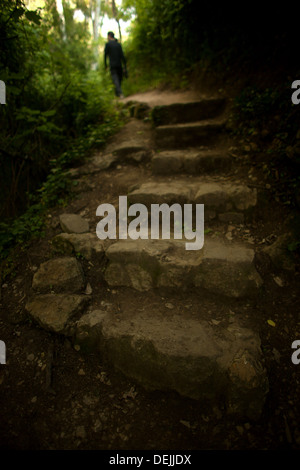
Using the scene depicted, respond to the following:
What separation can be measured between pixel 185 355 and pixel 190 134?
3435 mm

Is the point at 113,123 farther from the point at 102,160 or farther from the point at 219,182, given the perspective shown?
the point at 219,182

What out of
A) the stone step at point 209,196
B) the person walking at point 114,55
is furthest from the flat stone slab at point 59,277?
the person walking at point 114,55

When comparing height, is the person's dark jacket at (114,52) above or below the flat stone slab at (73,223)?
above

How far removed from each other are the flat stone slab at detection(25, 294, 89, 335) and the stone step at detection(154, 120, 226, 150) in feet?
10.0

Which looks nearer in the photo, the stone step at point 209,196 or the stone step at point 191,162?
the stone step at point 209,196

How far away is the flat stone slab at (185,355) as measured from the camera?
1447 millimetres

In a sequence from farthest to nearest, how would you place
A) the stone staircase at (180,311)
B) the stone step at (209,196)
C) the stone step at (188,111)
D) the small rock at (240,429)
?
the stone step at (188,111), the stone step at (209,196), the stone staircase at (180,311), the small rock at (240,429)

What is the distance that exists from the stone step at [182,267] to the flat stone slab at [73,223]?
0.56m

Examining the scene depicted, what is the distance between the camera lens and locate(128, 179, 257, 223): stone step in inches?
98.9

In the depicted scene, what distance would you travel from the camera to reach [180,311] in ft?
6.29

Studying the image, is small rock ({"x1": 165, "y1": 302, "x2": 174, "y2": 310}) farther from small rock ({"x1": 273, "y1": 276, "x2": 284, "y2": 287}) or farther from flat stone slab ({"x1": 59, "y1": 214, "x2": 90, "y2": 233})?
flat stone slab ({"x1": 59, "y1": 214, "x2": 90, "y2": 233})

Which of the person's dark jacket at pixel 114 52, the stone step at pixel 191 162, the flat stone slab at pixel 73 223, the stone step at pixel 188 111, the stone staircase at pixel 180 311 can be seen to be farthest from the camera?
the person's dark jacket at pixel 114 52

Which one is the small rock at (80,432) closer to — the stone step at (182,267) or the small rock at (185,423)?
the small rock at (185,423)
